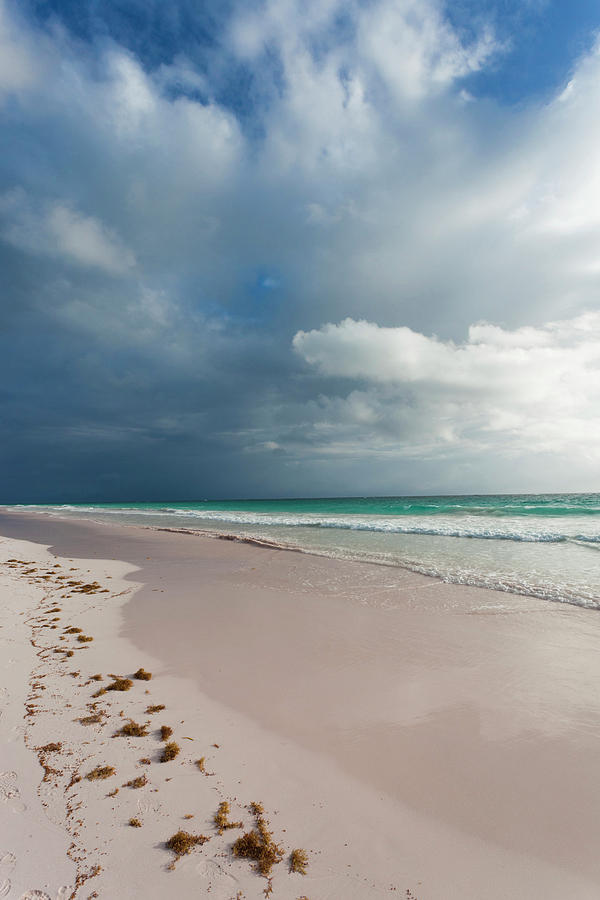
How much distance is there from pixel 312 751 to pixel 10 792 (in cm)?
260

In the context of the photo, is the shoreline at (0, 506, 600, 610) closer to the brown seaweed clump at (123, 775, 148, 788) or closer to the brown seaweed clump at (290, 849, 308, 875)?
the brown seaweed clump at (290, 849, 308, 875)

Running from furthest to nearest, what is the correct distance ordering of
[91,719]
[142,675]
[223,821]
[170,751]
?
[142,675]
[91,719]
[170,751]
[223,821]

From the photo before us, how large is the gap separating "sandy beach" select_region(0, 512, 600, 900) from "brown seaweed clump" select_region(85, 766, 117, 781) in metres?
0.06

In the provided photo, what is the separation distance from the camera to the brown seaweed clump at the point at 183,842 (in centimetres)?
275

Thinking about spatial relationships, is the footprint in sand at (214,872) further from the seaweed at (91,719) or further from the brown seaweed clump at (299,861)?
the seaweed at (91,719)

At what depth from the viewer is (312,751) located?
389cm

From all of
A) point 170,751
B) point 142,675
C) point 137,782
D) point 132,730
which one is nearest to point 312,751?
point 170,751

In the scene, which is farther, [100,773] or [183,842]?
[100,773]

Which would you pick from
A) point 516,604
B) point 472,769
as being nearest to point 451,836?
point 472,769

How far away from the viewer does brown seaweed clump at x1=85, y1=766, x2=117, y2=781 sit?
3.43 meters

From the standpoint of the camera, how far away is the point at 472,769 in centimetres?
363

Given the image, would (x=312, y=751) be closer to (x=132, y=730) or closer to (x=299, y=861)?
(x=299, y=861)

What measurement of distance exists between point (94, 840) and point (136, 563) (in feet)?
41.2

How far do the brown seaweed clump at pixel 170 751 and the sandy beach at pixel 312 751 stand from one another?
7 cm
